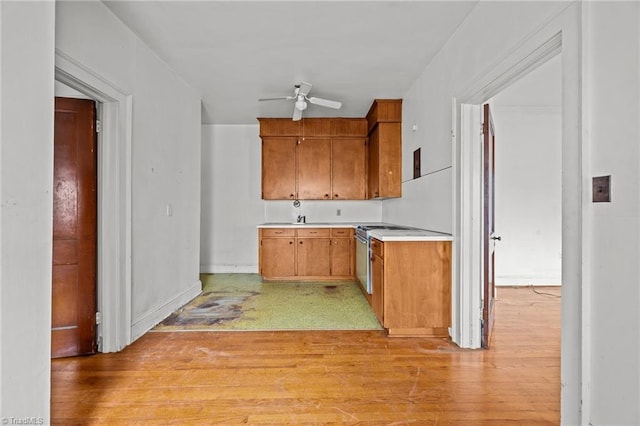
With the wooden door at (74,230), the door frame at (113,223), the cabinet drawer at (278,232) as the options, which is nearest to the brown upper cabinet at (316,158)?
the cabinet drawer at (278,232)

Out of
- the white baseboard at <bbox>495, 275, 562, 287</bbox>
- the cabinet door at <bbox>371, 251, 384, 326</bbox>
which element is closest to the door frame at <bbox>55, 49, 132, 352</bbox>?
the cabinet door at <bbox>371, 251, 384, 326</bbox>

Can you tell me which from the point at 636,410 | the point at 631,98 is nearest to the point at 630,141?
the point at 631,98

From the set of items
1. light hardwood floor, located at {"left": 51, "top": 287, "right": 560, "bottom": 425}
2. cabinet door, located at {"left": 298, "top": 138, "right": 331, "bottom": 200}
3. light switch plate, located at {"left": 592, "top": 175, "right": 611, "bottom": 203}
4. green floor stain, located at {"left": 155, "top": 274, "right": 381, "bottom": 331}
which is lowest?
light hardwood floor, located at {"left": 51, "top": 287, "right": 560, "bottom": 425}

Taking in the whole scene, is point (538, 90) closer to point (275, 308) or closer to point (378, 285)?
point (378, 285)

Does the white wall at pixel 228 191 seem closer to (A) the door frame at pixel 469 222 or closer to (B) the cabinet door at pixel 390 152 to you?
(B) the cabinet door at pixel 390 152

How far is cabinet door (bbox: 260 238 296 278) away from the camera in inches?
200

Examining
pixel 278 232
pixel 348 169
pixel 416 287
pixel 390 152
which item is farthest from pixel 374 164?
pixel 416 287

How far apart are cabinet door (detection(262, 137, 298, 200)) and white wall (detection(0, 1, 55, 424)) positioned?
3984 mm

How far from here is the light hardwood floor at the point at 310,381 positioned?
1742 mm

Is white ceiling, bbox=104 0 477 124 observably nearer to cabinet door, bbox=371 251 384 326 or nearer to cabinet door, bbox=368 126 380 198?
cabinet door, bbox=368 126 380 198

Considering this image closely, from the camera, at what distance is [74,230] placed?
2.46m

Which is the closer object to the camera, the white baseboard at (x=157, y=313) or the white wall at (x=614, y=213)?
the white wall at (x=614, y=213)

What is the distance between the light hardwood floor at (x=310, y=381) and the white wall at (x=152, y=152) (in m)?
0.61

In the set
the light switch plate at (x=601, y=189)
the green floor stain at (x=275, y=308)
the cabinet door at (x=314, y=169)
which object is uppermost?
the cabinet door at (x=314, y=169)
